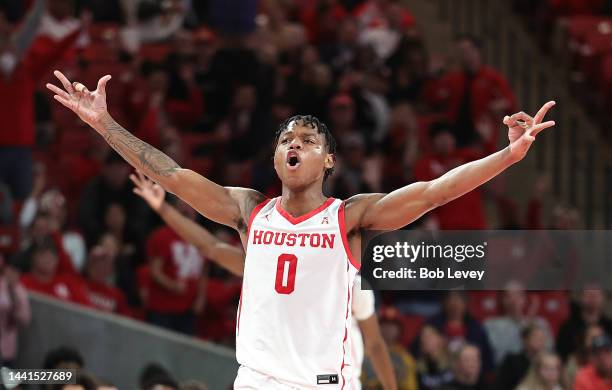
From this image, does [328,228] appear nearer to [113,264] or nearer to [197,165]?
[113,264]

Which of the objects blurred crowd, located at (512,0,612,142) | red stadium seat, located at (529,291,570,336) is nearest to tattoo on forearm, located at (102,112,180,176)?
red stadium seat, located at (529,291,570,336)

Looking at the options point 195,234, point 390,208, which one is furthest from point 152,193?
point 390,208

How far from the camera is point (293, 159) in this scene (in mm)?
6234

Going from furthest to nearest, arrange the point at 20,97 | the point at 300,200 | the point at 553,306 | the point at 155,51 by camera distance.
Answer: the point at 155,51 → the point at 553,306 → the point at 20,97 → the point at 300,200

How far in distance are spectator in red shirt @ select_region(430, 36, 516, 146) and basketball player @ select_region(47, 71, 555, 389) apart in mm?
7709

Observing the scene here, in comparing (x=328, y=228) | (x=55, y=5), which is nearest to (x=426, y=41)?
(x=55, y=5)

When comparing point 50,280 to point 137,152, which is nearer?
point 137,152

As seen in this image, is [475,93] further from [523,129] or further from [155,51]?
[523,129]

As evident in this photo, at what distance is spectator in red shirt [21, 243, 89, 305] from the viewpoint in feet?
36.2

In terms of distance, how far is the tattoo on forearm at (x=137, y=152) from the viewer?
254 inches

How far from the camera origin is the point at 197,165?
1325 cm

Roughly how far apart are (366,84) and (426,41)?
91.5 inches

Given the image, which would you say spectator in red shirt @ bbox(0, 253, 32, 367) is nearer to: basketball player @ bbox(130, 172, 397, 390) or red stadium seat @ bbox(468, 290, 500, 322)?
basketball player @ bbox(130, 172, 397, 390)

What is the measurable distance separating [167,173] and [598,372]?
5989 millimetres
